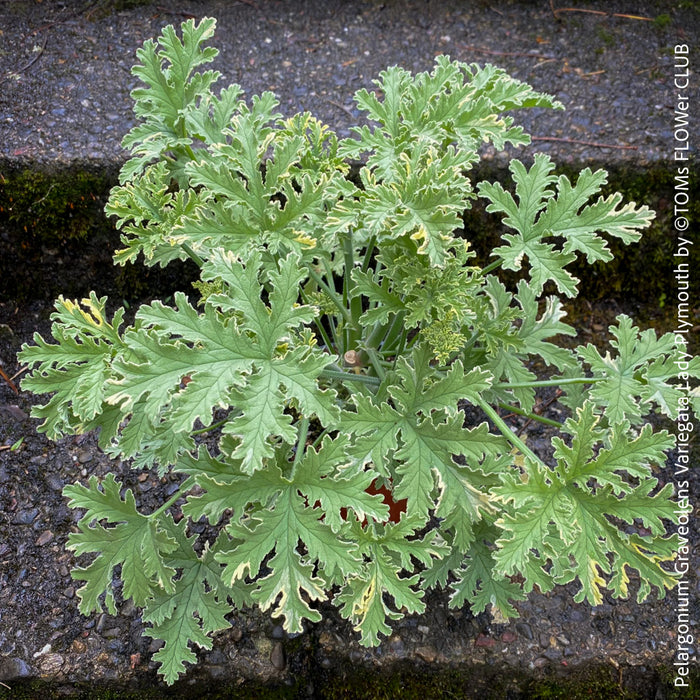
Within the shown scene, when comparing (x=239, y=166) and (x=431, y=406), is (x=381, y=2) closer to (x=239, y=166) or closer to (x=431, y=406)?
(x=239, y=166)

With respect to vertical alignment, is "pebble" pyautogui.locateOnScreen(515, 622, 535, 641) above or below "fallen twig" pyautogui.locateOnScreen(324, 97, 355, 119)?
below

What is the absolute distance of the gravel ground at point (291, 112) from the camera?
213cm

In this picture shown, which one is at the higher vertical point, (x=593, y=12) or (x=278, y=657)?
(x=593, y=12)

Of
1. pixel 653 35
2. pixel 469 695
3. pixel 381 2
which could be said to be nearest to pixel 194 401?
pixel 469 695

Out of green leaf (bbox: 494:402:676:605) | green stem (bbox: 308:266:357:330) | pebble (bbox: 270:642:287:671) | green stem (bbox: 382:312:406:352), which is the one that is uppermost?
green stem (bbox: 308:266:357:330)

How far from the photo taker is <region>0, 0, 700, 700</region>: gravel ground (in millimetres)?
2131

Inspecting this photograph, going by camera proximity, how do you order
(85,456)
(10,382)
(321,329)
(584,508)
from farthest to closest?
(10,382) < (85,456) < (321,329) < (584,508)

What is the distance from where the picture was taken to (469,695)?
2.13 meters

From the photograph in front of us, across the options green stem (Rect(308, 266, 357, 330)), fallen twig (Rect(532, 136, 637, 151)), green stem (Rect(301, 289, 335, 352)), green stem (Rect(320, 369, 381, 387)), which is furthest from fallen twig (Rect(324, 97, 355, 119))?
green stem (Rect(320, 369, 381, 387))

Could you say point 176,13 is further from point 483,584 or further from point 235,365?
point 483,584

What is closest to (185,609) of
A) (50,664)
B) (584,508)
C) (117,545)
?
(117,545)

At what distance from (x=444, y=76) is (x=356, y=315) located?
75cm

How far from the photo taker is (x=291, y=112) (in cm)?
305

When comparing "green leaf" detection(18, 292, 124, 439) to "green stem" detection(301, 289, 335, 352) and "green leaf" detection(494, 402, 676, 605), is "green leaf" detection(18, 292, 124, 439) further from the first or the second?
"green leaf" detection(494, 402, 676, 605)
